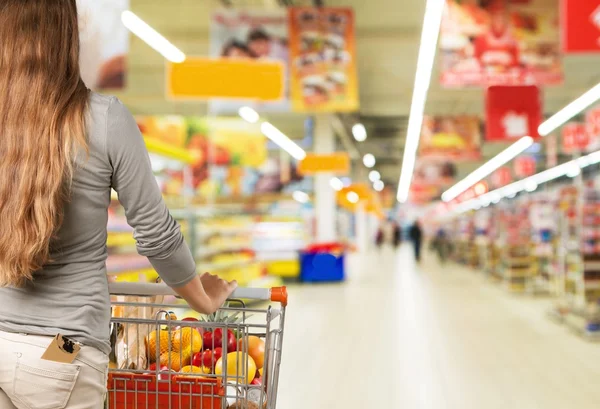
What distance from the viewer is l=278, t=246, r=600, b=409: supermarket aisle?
5.33 m

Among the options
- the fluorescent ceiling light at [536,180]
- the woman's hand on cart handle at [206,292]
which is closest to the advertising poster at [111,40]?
the woman's hand on cart handle at [206,292]

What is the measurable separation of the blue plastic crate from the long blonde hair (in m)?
14.9

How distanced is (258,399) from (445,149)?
1338 centimetres

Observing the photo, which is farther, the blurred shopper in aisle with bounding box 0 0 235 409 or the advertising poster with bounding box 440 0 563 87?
the advertising poster with bounding box 440 0 563 87

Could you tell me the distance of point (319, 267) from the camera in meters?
16.3

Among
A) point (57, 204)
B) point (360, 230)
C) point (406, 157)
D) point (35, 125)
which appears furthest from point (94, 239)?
point (360, 230)

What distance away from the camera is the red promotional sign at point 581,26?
5.39m

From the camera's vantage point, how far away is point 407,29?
516 inches

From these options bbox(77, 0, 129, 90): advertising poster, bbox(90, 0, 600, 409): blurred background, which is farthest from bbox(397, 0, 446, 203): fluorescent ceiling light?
bbox(77, 0, 129, 90): advertising poster

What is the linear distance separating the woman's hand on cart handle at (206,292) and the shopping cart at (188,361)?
0.34 feet

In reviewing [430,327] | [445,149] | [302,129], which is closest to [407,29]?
[445,149]

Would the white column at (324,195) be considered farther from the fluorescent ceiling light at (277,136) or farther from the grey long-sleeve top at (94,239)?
the grey long-sleeve top at (94,239)

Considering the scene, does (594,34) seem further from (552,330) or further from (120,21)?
(552,330)

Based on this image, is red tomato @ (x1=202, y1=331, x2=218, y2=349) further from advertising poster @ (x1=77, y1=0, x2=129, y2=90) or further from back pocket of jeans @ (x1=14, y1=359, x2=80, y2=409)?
advertising poster @ (x1=77, y1=0, x2=129, y2=90)
